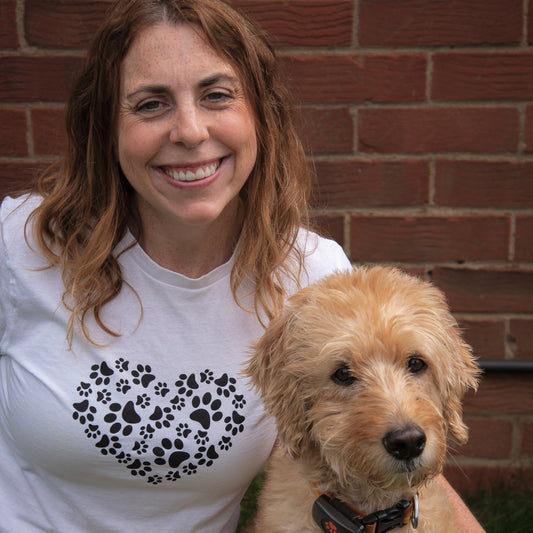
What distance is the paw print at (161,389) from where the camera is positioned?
7.86 feet

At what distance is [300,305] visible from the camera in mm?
2150

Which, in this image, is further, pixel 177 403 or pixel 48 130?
pixel 48 130

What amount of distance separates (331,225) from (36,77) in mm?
1699

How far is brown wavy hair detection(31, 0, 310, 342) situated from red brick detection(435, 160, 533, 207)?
33.5 inches

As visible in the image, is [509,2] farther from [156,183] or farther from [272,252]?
[156,183]

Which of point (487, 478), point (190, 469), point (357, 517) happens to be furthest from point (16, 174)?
point (487, 478)

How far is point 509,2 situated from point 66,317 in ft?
8.40

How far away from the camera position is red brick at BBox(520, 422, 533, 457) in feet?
11.8

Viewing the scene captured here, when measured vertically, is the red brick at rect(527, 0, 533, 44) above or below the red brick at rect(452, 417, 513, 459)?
above

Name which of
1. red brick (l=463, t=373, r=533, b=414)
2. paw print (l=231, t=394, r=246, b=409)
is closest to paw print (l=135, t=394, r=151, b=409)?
paw print (l=231, t=394, r=246, b=409)

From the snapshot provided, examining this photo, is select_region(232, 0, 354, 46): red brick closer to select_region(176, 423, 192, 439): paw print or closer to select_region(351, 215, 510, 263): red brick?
select_region(351, 215, 510, 263): red brick

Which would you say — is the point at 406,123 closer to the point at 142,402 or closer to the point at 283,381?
the point at 283,381

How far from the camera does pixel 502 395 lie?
3.54m

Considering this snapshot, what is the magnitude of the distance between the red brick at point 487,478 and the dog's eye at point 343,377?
1.97 meters
